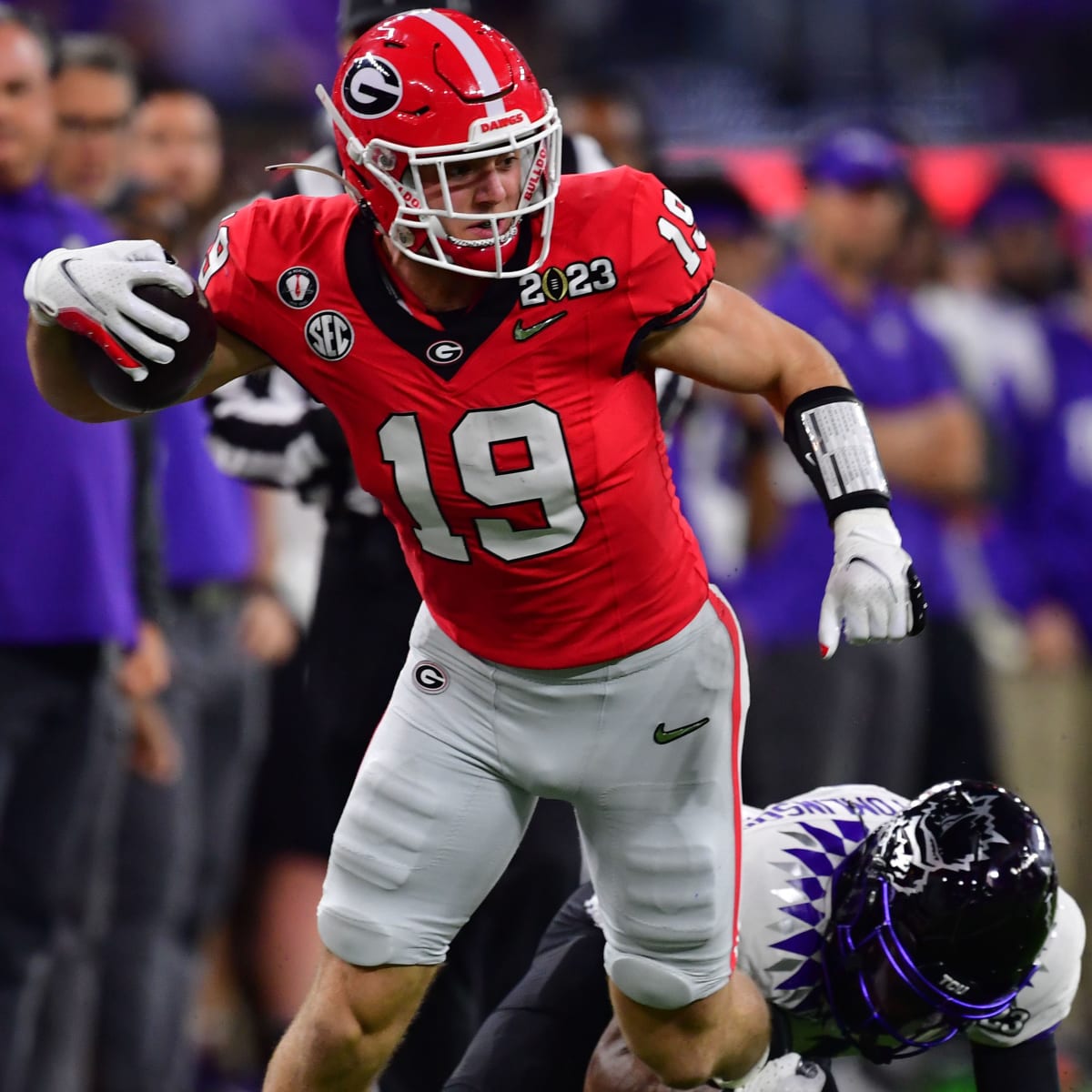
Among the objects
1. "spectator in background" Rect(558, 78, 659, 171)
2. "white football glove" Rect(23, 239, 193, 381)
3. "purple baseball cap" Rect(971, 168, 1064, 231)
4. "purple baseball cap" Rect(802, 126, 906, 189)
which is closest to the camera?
"white football glove" Rect(23, 239, 193, 381)

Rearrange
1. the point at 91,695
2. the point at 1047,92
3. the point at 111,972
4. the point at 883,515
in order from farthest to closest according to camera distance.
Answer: the point at 1047,92, the point at 111,972, the point at 91,695, the point at 883,515

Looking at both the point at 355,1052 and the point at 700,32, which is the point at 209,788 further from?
the point at 700,32

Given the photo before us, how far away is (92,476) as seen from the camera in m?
4.09

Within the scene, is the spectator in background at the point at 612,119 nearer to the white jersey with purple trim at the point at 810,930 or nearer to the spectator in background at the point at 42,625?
the spectator in background at the point at 42,625

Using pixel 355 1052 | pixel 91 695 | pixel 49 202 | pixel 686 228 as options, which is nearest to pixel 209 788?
pixel 91 695

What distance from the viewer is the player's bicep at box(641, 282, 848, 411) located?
111 inches

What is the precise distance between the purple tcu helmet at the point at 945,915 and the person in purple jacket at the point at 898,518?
2.24 m

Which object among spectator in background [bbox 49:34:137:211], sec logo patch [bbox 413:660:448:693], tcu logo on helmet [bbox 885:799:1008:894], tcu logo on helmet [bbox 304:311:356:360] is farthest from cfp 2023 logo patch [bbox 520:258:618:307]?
spectator in background [bbox 49:34:137:211]

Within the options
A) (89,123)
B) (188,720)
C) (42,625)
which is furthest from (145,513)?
(89,123)

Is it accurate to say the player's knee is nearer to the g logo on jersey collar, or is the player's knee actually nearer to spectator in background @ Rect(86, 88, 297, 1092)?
the g logo on jersey collar

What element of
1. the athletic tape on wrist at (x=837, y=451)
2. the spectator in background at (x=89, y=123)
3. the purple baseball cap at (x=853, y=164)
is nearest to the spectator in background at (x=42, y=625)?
the spectator in background at (x=89, y=123)

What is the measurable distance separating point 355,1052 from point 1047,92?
31.5 ft

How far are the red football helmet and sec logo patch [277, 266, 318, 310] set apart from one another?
0.12 meters

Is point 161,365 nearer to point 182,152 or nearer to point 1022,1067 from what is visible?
point 1022,1067
